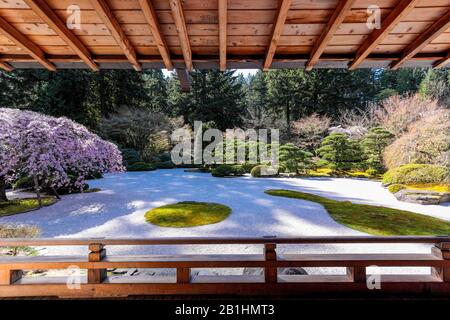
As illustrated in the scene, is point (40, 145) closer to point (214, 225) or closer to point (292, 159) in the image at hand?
point (214, 225)

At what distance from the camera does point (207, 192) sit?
8359 millimetres

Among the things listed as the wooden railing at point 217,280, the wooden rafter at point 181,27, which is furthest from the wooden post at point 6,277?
the wooden rafter at point 181,27

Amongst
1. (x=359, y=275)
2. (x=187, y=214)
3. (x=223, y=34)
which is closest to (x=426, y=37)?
(x=223, y=34)

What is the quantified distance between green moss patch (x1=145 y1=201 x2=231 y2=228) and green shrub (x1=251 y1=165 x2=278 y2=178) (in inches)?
233

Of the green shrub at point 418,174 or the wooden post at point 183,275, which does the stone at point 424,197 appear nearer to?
the green shrub at point 418,174

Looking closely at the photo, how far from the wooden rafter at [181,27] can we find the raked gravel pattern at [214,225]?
2.97m

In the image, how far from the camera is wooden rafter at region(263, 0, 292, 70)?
1.42 metres

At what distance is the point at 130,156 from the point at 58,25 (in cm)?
1450

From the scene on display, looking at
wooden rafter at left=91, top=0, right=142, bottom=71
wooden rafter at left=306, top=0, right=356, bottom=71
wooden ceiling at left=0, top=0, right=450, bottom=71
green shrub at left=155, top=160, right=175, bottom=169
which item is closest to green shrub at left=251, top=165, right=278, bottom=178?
green shrub at left=155, top=160, right=175, bottom=169

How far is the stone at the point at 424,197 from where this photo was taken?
681 centimetres

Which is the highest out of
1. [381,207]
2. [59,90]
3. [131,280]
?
[59,90]
